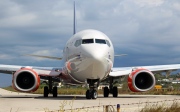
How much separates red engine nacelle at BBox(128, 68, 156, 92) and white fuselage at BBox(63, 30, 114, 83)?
2.25 meters

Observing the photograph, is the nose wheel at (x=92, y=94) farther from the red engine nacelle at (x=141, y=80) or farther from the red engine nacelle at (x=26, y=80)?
the red engine nacelle at (x=26, y=80)

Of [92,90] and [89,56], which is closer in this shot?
[89,56]

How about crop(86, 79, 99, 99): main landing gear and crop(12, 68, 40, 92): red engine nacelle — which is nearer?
crop(86, 79, 99, 99): main landing gear

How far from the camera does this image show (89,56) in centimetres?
1883

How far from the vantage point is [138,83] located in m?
23.2

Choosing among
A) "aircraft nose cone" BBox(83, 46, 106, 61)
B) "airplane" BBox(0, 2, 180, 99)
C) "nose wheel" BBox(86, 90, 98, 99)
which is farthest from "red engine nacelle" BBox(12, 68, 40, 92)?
"aircraft nose cone" BBox(83, 46, 106, 61)

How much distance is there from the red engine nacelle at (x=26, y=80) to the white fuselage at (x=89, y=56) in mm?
2067

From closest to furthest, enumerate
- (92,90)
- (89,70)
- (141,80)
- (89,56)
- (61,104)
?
(61,104) → (89,56) → (89,70) → (92,90) → (141,80)

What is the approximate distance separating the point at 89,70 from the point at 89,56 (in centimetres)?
107

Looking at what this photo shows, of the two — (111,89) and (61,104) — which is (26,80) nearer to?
(111,89)

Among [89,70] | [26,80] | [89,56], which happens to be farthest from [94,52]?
[26,80]

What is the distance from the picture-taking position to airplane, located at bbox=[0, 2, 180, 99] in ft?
63.4

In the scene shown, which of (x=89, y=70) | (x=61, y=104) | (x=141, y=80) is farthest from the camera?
(x=141, y=80)

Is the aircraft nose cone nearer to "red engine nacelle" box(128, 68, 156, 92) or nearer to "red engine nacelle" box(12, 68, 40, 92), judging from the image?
"red engine nacelle" box(128, 68, 156, 92)
